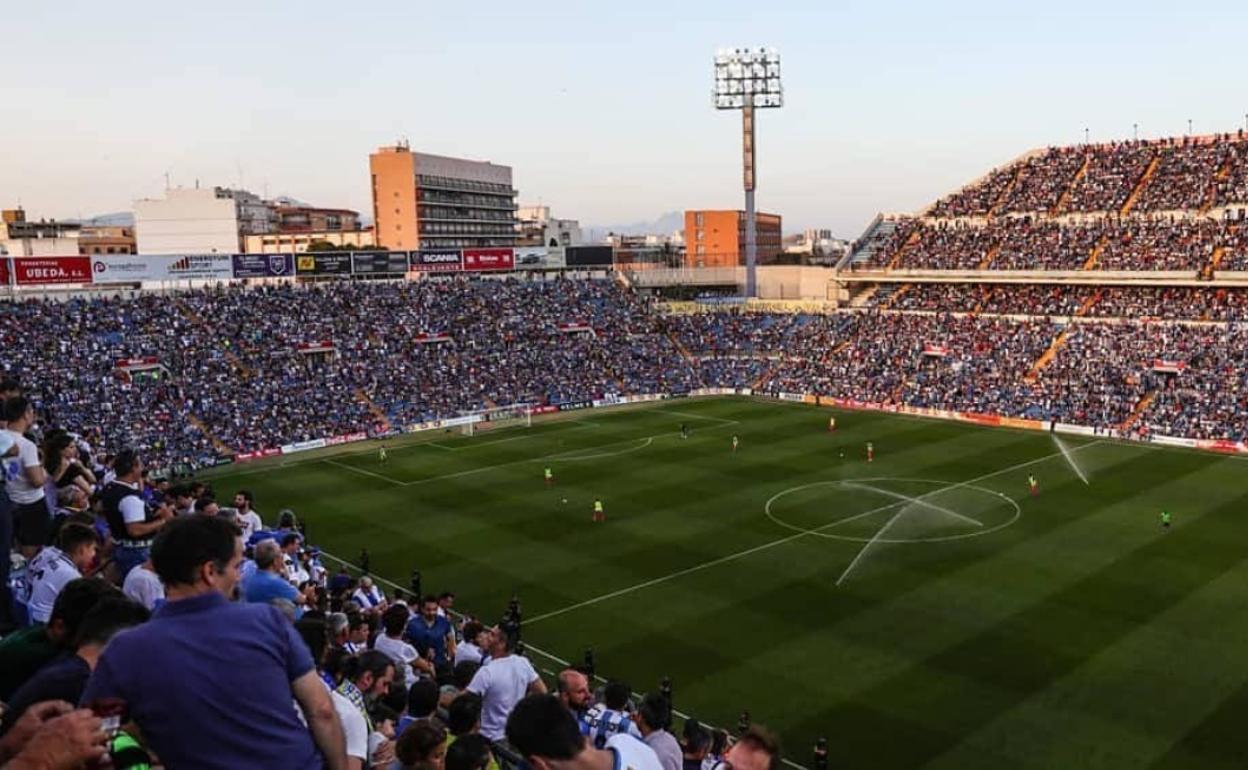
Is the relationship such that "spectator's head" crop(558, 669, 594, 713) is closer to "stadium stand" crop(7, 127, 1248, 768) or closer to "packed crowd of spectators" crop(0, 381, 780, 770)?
"packed crowd of spectators" crop(0, 381, 780, 770)

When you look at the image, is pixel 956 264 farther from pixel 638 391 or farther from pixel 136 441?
pixel 136 441

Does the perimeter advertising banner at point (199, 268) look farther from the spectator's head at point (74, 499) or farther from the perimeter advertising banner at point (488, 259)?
the spectator's head at point (74, 499)

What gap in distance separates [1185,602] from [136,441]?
4485cm

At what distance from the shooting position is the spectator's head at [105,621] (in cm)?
479

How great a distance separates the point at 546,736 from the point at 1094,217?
7192 centimetres

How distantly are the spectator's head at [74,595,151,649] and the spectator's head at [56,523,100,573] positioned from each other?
11.3 feet

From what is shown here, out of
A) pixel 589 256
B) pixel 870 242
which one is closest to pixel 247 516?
pixel 589 256

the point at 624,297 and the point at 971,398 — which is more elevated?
the point at 624,297

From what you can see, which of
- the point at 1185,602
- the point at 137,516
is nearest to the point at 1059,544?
the point at 1185,602

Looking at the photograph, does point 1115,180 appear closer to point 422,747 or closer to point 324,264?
point 324,264

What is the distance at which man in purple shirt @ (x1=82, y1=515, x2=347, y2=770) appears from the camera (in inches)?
157

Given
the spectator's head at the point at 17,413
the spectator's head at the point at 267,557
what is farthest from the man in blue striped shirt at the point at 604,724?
the spectator's head at the point at 17,413

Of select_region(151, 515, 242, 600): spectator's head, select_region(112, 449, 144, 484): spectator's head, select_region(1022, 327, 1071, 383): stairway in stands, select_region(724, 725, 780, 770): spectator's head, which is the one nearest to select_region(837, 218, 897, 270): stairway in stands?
select_region(1022, 327, 1071, 383): stairway in stands

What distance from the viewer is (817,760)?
17297 millimetres
